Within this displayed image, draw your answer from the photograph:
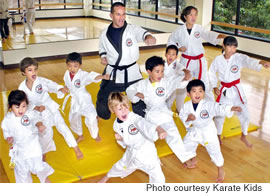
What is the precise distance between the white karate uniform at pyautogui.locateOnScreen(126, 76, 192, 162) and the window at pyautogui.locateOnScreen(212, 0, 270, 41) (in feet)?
18.3

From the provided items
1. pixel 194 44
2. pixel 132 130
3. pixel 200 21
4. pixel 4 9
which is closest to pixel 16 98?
pixel 132 130

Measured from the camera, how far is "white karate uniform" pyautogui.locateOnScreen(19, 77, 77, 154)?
308cm

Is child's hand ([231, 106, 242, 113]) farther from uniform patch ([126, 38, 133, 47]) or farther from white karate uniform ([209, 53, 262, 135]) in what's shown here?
uniform patch ([126, 38, 133, 47])

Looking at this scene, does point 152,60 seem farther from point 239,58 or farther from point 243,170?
point 243,170

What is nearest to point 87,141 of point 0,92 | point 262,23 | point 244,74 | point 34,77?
point 34,77

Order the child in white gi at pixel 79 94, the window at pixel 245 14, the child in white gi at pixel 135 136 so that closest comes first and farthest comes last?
the child in white gi at pixel 135 136 < the child in white gi at pixel 79 94 < the window at pixel 245 14

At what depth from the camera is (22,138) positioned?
262 centimetres

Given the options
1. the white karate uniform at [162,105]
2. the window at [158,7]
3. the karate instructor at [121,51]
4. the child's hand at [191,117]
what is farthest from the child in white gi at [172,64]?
the window at [158,7]

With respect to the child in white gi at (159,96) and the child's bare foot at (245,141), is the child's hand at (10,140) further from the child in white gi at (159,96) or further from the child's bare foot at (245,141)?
the child's bare foot at (245,141)

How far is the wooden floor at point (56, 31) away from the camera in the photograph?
289 inches

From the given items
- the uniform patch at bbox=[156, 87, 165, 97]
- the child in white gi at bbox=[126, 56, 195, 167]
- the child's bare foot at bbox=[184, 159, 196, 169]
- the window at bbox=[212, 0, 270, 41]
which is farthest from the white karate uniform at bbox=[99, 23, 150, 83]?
the window at bbox=[212, 0, 270, 41]

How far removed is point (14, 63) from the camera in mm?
7203

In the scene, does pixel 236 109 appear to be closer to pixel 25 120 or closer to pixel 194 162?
pixel 194 162

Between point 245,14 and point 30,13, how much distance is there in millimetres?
5422
